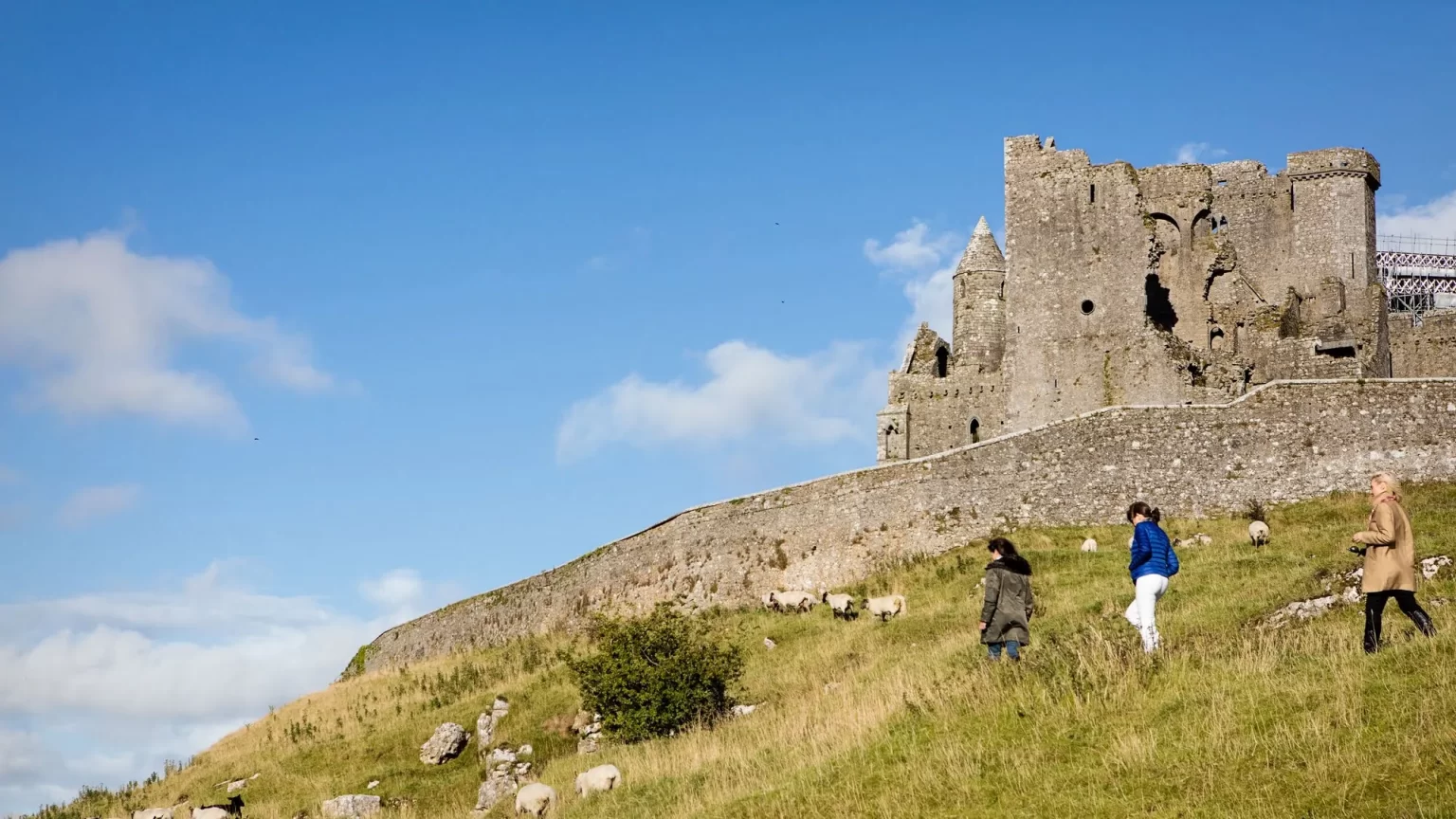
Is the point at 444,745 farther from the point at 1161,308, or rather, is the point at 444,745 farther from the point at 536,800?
the point at 1161,308

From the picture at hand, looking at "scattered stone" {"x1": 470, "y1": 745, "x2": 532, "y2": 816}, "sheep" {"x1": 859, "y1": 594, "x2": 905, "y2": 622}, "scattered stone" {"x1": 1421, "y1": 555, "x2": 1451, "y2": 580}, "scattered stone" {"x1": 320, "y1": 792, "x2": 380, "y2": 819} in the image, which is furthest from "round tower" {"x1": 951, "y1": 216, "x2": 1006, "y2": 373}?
"scattered stone" {"x1": 320, "y1": 792, "x2": 380, "y2": 819}

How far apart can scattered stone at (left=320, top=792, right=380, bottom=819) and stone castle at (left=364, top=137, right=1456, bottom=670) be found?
11475mm

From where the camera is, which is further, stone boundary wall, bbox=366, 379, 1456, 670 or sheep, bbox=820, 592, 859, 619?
stone boundary wall, bbox=366, 379, 1456, 670

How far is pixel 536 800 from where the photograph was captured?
1922 centimetres

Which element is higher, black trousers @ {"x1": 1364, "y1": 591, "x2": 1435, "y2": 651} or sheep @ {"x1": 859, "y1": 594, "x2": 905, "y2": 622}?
sheep @ {"x1": 859, "y1": 594, "x2": 905, "y2": 622}

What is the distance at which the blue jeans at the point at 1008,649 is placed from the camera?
57.2 feet

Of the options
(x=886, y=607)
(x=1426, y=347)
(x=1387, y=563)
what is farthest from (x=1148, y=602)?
(x=1426, y=347)

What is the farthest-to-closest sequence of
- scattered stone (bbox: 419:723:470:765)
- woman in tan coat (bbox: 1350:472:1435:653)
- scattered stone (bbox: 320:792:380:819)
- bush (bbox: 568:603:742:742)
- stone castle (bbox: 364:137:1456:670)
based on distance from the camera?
stone castle (bbox: 364:137:1456:670)
scattered stone (bbox: 419:723:470:765)
scattered stone (bbox: 320:792:380:819)
bush (bbox: 568:603:742:742)
woman in tan coat (bbox: 1350:472:1435:653)

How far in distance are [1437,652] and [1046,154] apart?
30225 millimetres

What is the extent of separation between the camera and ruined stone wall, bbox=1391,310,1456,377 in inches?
1713

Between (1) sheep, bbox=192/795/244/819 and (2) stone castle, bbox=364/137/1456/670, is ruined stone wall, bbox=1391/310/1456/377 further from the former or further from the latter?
(1) sheep, bbox=192/795/244/819

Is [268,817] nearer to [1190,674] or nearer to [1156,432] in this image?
[1190,674]

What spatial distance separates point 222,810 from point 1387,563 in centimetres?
1862

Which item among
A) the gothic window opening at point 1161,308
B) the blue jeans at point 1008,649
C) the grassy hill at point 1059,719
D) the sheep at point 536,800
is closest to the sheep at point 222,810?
the grassy hill at point 1059,719
